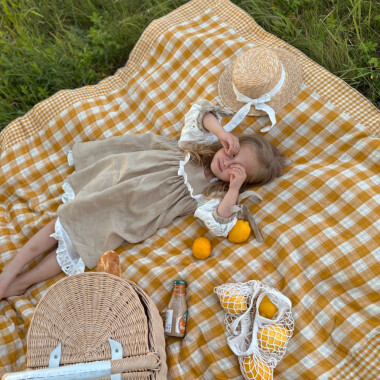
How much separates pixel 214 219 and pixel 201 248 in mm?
199

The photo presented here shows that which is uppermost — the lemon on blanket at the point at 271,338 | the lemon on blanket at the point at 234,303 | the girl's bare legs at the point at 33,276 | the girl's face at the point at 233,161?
the girl's face at the point at 233,161

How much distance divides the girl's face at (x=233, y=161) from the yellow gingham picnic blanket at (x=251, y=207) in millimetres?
216

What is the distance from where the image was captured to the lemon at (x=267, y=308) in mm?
1951

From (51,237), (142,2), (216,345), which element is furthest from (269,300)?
(142,2)

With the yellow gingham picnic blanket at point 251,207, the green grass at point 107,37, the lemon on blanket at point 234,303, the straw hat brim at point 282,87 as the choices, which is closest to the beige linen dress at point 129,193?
the yellow gingham picnic blanket at point 251,207

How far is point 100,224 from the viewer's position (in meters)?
2.33

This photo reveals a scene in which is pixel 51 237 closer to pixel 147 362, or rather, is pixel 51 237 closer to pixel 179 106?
pixel 147 362

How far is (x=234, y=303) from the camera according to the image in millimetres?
1944

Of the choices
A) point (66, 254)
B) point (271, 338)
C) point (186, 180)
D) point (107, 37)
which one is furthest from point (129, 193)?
point (107, 37)

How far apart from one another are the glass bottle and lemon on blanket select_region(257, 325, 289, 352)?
17.3 inches

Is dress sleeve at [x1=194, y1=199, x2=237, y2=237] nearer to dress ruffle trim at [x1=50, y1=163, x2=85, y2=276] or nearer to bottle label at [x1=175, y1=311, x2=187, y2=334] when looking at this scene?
bottle label at [x1=175, y1=311, x2=187, y2=334]

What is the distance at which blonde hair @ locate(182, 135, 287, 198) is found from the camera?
228 cm

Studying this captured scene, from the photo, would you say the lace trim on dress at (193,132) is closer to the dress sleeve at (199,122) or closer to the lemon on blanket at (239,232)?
the dress sleeve at (199,122)

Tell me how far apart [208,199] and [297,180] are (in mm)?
570
